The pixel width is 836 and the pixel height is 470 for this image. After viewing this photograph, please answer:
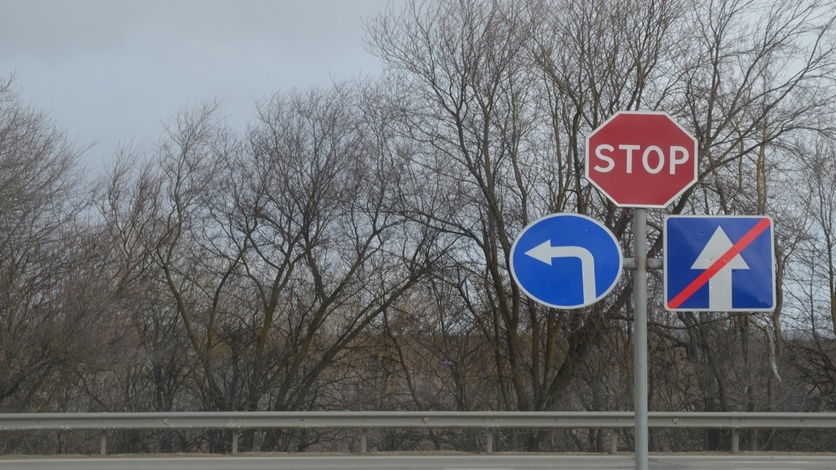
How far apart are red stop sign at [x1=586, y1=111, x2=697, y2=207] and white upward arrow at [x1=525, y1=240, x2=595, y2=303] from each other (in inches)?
10.9

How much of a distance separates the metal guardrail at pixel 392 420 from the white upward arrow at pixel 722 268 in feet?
30.0

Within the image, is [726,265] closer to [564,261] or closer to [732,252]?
[732,252]

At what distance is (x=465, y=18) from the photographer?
16.9 meters

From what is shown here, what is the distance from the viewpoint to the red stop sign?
3129 millimetres

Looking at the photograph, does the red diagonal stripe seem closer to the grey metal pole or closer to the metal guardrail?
the grey metal pole

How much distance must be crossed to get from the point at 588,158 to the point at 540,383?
51.5 feet

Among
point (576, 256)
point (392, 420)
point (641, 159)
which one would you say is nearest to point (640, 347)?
point (576, 256)

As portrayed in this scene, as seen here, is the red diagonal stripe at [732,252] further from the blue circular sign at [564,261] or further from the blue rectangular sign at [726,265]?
the blue circular sign at [564,261]

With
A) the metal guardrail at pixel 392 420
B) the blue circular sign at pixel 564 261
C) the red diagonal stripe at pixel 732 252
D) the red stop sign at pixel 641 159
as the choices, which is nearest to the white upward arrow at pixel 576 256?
the blue circular sign at pixel 564 261

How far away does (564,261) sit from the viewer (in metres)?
3.02

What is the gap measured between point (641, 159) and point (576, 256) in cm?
50

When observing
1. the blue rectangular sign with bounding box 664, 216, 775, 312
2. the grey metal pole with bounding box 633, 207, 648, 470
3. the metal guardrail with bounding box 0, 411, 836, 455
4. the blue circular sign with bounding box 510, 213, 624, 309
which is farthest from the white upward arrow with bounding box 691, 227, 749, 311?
the metal guardrail with bounding box 0, 411, 836, 455

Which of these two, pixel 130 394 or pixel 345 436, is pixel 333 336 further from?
pixel 130 394

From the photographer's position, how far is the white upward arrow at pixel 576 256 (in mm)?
3020
